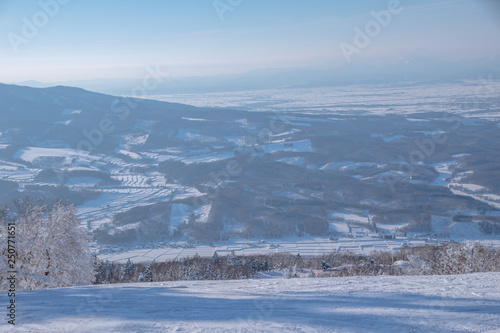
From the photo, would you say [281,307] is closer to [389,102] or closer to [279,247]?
[279,247]

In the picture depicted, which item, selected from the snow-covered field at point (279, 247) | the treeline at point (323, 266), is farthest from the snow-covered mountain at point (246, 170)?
the treeline at point (323, 266)

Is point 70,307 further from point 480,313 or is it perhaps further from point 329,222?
point 329,222

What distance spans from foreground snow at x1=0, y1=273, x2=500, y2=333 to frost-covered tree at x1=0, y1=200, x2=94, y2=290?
97.6 inches

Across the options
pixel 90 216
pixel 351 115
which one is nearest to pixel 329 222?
pixel 90 216

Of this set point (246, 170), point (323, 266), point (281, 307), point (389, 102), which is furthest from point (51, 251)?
point (389, 102)

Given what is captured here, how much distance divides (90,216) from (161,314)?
22426 millimetres

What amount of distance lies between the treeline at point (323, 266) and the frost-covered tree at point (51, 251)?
2168 mm

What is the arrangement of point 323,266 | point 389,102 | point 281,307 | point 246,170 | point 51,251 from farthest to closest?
point 389,102
point 246,170
point 323,266
point 51,251
point 281,307

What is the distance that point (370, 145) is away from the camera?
157 feet

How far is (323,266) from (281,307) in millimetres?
8982

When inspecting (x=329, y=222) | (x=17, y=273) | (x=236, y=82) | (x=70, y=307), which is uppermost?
(x=236, y=82)

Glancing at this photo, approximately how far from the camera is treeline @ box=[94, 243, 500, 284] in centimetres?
895

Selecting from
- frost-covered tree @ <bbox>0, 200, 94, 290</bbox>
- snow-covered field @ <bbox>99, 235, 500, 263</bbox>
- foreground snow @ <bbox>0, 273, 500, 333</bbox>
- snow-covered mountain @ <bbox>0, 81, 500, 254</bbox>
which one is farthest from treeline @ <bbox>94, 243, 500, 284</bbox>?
snow-covered mountain @ <bbox>0, 81, 500, 254</bbox>

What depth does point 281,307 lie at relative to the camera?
502cm
